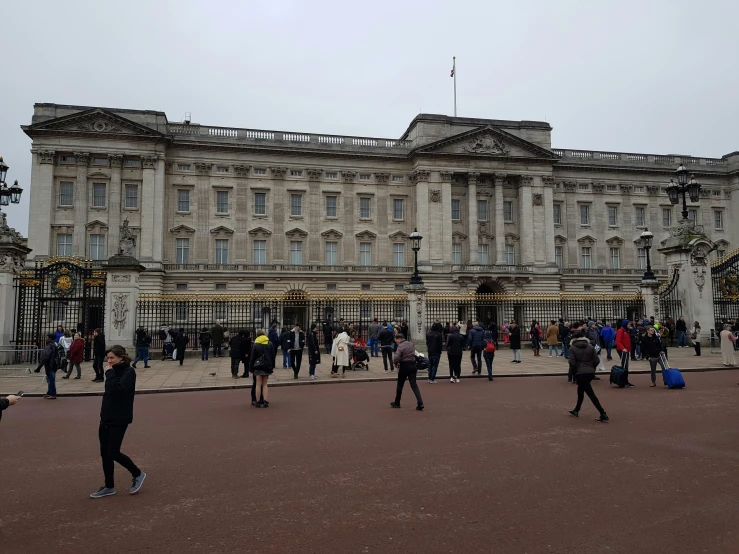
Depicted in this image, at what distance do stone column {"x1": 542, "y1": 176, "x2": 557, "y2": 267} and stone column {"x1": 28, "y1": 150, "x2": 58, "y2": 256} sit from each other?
1731 inches

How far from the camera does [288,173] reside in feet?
158

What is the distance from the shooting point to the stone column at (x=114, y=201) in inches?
1697

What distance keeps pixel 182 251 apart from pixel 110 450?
139 ft

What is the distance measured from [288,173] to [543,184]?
24.9 meters

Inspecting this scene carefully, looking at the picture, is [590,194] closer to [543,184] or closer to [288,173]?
[543,184]

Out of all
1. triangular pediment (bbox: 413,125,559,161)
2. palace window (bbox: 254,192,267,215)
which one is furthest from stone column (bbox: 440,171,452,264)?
palace window (bbox: 254,192,267,215)

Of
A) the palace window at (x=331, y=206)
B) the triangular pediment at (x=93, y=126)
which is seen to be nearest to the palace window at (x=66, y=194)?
the triangular pediment at (x=93, y=126)

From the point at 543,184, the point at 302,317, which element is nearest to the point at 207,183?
the point at 302,317

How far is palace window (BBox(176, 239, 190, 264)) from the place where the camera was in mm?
45531

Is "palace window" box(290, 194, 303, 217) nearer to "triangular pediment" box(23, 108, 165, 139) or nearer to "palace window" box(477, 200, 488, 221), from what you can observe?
"triangular pediment" box(23, 108, 165, 139)

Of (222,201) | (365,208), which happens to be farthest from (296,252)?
(222,201)

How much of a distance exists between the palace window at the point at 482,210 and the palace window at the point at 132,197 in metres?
31.3

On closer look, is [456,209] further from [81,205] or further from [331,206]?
[81,205]

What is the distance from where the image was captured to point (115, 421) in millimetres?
5930
